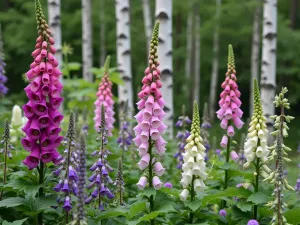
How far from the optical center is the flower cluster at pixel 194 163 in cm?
403

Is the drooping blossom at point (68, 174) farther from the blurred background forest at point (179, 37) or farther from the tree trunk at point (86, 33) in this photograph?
the blurred background forest at point (179, 37)

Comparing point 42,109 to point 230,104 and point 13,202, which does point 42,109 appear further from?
point 230,104

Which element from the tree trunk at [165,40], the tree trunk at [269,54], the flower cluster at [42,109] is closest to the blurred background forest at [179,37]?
the tree trunk at [269,54]

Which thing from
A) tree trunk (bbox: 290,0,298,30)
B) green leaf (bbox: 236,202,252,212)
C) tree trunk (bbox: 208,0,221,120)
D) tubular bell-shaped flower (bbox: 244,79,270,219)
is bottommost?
green leaf (bbox: 236,202,252,212)

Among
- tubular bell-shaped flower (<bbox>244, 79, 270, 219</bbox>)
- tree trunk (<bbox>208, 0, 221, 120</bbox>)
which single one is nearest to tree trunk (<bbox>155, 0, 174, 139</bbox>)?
tubular bell-shaped flower (<bbox>244, 79, 270, 219</bbox>)

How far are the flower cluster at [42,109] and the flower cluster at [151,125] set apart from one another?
734mm

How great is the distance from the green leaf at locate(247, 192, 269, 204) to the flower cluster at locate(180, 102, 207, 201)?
17.8 inches

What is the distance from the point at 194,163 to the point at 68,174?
1037 mm

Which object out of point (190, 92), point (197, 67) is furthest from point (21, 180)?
point (190, 92)

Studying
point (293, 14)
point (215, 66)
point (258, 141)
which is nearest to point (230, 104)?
point (258, 141)

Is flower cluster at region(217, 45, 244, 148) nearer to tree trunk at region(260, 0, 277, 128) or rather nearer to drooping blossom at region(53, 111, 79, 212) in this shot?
drooping blossom at region(53, 111, 79, 212)

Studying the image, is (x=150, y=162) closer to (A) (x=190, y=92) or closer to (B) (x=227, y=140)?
(B) (x=227, y=140)

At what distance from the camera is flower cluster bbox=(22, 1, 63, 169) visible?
4152mm

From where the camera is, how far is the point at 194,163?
4035mm
